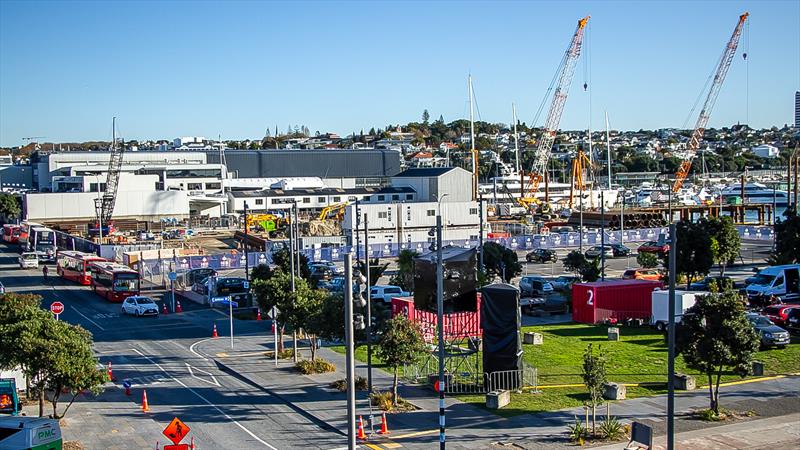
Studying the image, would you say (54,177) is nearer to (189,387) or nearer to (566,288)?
(566,288)

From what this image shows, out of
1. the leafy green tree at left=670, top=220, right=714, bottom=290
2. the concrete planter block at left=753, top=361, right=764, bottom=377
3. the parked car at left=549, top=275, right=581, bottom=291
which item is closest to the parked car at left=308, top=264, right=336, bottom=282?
the parked car at left=549, top=275, right=581, bottom=291

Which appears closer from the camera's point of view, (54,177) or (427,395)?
(427,395)

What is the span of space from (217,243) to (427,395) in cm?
6207

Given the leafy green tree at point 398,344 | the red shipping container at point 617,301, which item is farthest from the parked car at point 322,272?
the leafy green tree at point 398,344

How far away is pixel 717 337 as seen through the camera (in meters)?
22.2

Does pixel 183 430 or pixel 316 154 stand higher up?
pixel 316 154

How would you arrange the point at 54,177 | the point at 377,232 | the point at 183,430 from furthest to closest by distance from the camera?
the point at 54,177
the point at 377,232
the point at 183,430

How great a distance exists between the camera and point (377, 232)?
3201 inches

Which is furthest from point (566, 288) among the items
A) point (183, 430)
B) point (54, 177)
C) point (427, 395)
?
point (54, 177)

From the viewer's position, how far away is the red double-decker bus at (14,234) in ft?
268

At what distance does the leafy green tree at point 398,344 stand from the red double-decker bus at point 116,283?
28410 mm

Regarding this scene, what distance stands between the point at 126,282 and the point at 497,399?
31312 millimetres

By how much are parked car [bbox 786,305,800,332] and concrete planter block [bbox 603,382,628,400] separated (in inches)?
514

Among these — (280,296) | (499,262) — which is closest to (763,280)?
(499,262)
